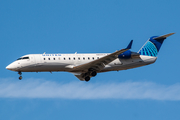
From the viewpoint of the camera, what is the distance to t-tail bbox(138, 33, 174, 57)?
40388 mm

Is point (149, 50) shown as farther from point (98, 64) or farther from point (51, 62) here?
point (51, 62)

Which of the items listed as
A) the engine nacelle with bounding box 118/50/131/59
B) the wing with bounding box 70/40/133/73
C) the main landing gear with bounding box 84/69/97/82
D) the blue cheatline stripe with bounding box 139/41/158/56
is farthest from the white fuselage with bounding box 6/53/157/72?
the blue cheatline stripe with bounding box 139/41/158/56

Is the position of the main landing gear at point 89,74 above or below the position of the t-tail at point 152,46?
below

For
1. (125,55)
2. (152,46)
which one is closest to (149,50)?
(152,46)

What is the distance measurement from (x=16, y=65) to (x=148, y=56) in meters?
14.4

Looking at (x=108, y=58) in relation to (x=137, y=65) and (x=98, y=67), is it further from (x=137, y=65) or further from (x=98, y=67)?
(x=137, y=65)

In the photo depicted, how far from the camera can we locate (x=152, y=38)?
4150 centimetres

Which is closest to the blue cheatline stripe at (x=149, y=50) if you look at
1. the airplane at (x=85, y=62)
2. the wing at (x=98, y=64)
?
the airplane at (x=85, y=62)

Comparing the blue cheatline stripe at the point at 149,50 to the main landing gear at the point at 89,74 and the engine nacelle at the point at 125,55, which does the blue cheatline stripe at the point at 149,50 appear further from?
the main landing gear at the point at 89,74

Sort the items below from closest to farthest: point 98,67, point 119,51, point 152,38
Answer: point 119,51 < point 98,67 < point 152,38

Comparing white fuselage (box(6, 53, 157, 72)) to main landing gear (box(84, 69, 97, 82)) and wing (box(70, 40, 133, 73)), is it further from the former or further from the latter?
main landing gear (box(84, 69, 97, 82))

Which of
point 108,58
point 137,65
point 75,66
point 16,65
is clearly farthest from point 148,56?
point 16,65

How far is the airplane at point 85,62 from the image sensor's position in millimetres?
36688

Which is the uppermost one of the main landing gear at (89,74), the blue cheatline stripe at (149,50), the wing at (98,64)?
the blue cheatline stripe at (149,50)
